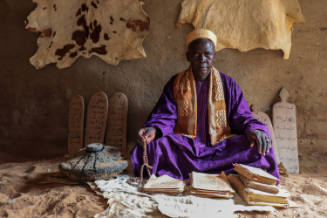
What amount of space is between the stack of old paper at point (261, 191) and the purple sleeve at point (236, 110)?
1.95 ft

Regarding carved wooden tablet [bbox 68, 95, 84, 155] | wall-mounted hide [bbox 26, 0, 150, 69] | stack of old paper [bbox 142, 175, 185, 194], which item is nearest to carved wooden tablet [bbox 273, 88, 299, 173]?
stack of old paper [bbox 142, 175, 185, 194]

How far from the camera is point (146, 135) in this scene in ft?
7.97

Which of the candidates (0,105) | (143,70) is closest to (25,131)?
(0,105)

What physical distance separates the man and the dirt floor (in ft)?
1.31

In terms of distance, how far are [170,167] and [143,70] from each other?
1.60m

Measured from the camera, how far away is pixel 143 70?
Answer: 11.7 ft

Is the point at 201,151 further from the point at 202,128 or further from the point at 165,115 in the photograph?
Answer: the point at 165,115

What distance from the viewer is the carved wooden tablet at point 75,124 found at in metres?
3.60

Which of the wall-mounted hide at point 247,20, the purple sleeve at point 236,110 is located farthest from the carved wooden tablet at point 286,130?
the purple sleeve at point 236,110

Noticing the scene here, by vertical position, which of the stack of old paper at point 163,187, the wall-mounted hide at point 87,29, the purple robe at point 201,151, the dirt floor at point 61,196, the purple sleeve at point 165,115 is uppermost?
the wall-mounted hide at point 87,29

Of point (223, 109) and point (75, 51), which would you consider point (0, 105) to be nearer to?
point (75, 51)

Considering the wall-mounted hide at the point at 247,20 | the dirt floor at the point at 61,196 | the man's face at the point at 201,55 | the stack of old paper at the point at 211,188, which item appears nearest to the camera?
the dirt floor at the point at 61,196

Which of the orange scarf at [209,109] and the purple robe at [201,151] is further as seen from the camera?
the orange scarf at [209,109]

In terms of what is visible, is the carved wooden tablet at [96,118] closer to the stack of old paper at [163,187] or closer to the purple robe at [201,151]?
the purple robe at [201,151]
